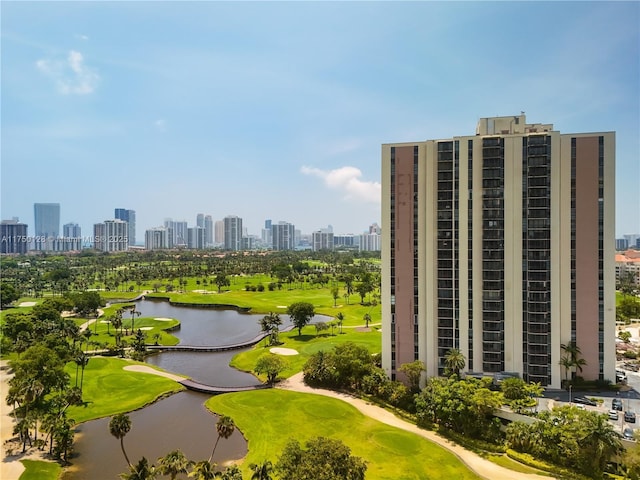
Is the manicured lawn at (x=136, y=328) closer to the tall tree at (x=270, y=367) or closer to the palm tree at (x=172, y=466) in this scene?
the tall tree at (x=270, y=367)

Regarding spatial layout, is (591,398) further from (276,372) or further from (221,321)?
(221,321)

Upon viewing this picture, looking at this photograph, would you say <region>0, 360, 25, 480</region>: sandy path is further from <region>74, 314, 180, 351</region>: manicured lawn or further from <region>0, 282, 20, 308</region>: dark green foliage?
<region>0, 282, 20, 308</region>: dark green foliage

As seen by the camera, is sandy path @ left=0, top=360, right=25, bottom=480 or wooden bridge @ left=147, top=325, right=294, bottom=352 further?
wooden bridge @ left=147, top=325, right=294, bottom=352

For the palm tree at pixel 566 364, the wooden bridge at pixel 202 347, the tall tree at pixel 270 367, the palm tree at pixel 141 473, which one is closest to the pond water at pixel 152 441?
the tall tree at pixel 270 367

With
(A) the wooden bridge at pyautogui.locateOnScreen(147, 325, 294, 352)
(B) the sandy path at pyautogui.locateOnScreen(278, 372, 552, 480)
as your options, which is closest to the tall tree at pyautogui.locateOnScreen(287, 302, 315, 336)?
(A) the wooden bridge at pyautogui.locateOnScreen(147, 325, 294, 352)

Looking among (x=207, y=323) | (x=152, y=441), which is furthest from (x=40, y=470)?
(x=207, y=323)

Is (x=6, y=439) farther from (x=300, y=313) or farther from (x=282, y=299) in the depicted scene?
(x=282, y=299)
